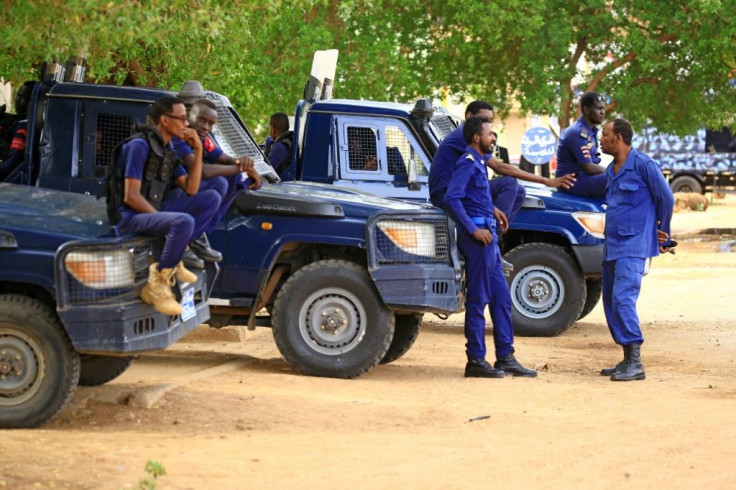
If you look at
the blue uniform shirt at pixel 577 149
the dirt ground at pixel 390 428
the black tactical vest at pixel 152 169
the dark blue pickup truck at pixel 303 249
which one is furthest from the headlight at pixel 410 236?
the blue uniform shirt at pixel 577 149

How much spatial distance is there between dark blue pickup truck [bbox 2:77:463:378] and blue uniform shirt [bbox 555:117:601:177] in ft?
11.5

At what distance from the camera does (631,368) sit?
1128 centimetres

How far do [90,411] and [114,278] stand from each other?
3.79ft

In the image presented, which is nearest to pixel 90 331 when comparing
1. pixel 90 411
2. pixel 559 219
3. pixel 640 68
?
pixel 90 411

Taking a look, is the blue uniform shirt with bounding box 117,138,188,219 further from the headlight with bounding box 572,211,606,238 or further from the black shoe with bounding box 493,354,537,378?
the headlight with bounding box 572,211,606,238

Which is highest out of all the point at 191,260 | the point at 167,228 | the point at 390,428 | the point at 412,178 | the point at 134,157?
the point at 134,157

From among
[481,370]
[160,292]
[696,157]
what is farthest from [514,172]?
[696,157]

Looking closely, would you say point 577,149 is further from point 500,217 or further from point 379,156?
point 500,217

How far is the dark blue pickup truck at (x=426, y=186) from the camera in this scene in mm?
13344

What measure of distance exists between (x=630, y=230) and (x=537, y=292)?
10.3 feet

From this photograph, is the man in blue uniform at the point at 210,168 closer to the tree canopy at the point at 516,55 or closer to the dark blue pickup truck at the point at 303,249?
the dark blue pickup truck at the point at 303,249

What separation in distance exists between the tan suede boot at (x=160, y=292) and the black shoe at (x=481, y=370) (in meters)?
3.29

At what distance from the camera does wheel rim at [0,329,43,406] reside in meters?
8.28

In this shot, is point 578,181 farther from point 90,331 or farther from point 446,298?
point 90,331
